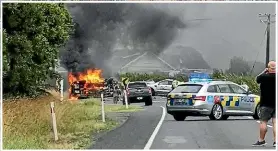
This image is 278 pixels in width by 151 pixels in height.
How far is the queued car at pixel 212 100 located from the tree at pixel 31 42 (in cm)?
409

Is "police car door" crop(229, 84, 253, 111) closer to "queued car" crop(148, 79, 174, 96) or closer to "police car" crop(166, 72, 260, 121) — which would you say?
"police car" crop(166, 72, 260, 121)

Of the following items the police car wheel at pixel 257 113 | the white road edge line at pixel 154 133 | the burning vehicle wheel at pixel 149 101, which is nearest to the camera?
the white road edge line at pixel 154 133

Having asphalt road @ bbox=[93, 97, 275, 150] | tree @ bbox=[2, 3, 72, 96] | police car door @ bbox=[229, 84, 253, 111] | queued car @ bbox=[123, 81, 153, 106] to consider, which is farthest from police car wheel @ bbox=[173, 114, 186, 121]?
tree @ bbox=[2, 3, 72, 96]

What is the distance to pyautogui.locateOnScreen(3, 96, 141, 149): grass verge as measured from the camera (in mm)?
14211

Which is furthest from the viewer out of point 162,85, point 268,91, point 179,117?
point 179,117

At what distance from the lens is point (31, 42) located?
2145 centimetres

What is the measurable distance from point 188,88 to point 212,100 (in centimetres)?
78

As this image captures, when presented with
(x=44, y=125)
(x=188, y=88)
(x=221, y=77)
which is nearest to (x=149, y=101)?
(x=188, y=88)

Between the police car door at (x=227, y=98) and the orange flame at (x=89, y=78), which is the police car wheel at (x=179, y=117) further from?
the orange flame at (x=89, y=78)

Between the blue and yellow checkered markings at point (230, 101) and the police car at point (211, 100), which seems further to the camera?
the blue and yellow checkered markings at point (230, 101)

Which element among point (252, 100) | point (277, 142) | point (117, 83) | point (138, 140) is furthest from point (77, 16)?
point (277, 142)

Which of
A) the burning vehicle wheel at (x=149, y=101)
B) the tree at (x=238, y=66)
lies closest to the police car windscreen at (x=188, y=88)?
the burning vehicle wheel at (x=149, y=101)

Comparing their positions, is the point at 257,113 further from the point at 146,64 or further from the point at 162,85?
the point at 146,64

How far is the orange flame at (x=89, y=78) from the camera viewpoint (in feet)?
47.5
